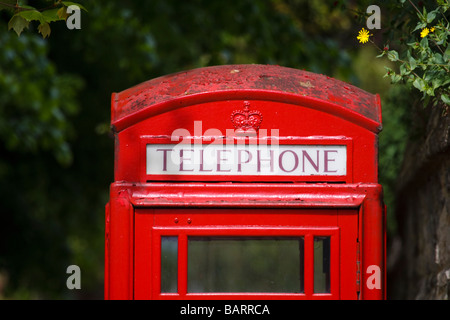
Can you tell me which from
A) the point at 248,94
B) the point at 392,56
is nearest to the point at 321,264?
the point at 248,94

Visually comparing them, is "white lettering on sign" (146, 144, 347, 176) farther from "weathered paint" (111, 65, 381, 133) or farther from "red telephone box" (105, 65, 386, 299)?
"weathered paint" (111, 65, 381, 133)

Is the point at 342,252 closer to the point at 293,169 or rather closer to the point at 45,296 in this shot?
the point at 293,169

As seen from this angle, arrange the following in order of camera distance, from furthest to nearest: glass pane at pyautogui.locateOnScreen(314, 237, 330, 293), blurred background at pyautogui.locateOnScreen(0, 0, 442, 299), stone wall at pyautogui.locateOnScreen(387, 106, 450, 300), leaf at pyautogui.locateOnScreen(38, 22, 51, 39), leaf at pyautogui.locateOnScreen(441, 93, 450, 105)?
blurred background at pyautogui.locateOnScreen(0, 0, 442, 299) → stone wall at pyautogui.locateOnScreen(387, 106, 450, 300) → leaf at pyautogui.locateOnScreen(38, 22, 51, 39) → glass pane at pyautogui.locateOnScreen(314, 237, 330, 293) → leaf at pyautogui.locateOnScreen(441, 93, 450, 105)

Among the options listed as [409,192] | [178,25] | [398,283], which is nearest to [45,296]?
[178,25]

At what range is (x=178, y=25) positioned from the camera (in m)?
8.03

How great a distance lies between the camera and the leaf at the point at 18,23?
3469 millimetres

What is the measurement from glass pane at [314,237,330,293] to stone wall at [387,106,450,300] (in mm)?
872

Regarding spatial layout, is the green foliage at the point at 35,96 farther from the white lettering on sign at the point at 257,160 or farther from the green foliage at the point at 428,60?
the green foliage at the point at 428,60

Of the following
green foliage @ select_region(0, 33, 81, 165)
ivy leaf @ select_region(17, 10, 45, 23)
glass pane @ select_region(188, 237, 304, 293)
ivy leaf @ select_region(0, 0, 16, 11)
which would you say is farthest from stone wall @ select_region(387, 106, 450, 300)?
green foliage @ select_region(0, 33, 81, 165)

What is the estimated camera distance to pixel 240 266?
342 centimetres

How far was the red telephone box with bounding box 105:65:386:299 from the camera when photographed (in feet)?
10.9

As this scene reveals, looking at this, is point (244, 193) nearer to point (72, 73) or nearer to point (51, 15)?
point (51, 15)

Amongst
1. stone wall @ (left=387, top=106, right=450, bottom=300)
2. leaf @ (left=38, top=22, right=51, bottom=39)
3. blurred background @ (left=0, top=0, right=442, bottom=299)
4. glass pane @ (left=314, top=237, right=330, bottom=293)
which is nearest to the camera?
glass pane @ (left=314, top=237, right=330, bottom=293)

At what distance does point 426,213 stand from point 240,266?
65.1 inches
